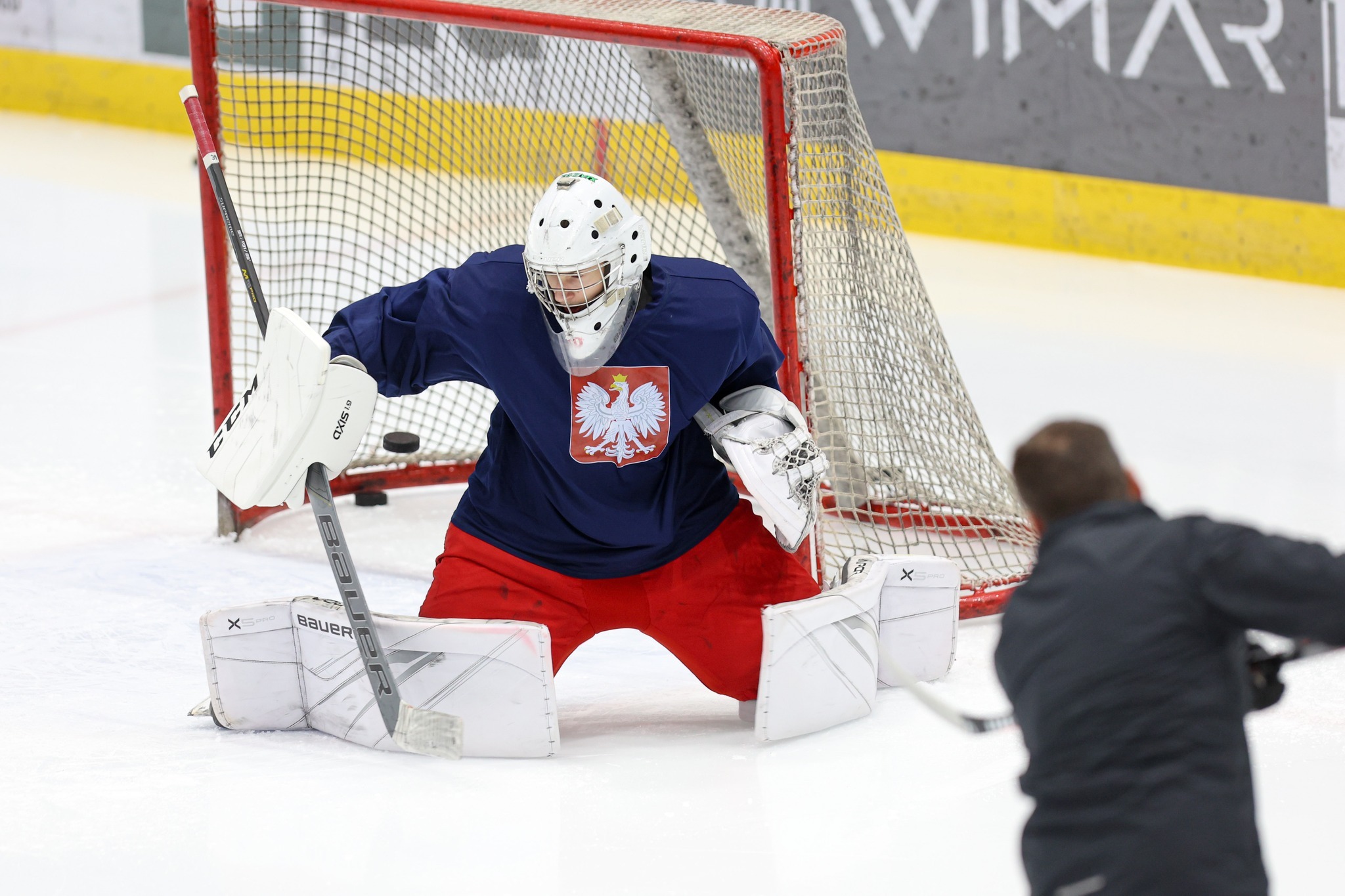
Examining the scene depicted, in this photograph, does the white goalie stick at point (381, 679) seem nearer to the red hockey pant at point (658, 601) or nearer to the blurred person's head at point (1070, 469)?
the red hockey pant at point (658, 601)

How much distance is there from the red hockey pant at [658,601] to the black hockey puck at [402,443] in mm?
1209

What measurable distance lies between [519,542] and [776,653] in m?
0.47

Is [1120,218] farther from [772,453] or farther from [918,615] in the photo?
[772,453]

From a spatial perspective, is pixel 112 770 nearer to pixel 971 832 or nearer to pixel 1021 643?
pixel 971 832

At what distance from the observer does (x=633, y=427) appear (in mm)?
2840

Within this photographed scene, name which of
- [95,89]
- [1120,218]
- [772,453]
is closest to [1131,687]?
[772,453]

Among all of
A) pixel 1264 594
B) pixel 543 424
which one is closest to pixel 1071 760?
pixel 1264 594

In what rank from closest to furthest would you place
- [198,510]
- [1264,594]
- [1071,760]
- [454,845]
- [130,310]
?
[1264,594]
[1071,760]
[454,845]
[198,510]
[130,310]

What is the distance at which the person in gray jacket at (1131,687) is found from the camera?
158 centimetres

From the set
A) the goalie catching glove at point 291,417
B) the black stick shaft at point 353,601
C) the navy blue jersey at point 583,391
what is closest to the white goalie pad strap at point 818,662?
the navy blue jersey at point 583,391

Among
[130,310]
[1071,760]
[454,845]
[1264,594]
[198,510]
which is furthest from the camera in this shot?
[130,310]

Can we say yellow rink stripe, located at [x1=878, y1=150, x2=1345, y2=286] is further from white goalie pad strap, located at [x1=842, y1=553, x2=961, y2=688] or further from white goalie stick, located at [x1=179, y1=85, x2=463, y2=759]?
white goalie stick, located at [x1=179, y1=85, x2=463, y2=759]

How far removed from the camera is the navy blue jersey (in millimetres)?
2830

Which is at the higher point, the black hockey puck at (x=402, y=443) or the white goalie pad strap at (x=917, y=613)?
the black hockey puck at (x=402, y=443)
